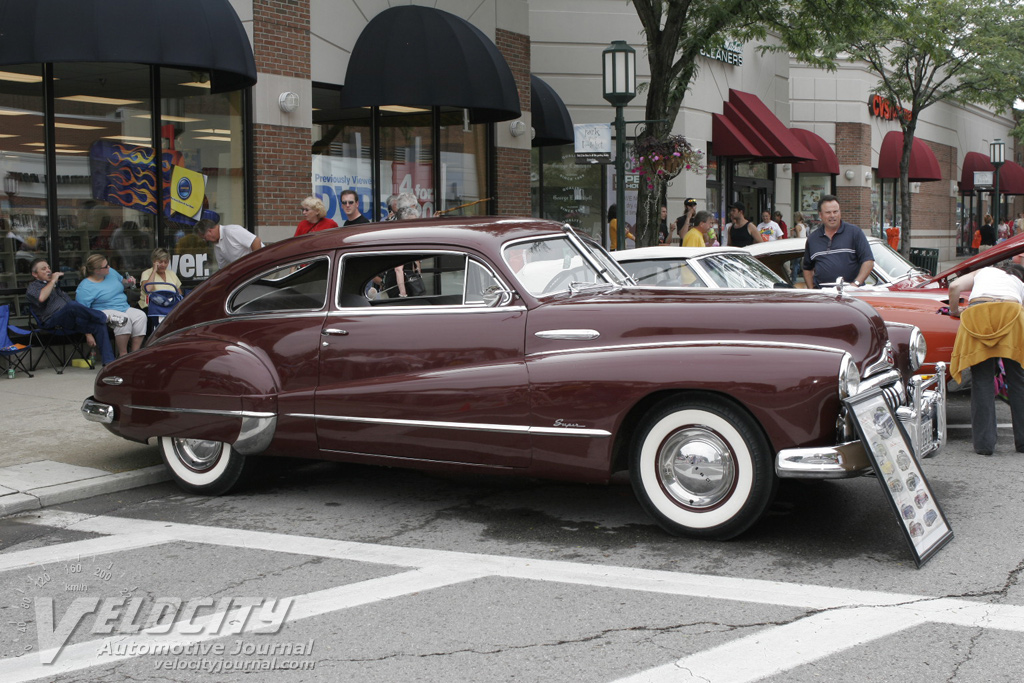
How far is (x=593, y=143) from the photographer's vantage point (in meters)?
13.0

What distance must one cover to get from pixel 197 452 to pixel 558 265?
2.72 m

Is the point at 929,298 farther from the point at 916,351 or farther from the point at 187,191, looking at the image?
the point at 187,191

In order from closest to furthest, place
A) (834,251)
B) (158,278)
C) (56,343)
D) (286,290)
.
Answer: (286,290) < (834,251) < (56,343) < (158,278)

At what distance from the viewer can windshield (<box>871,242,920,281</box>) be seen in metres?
10.6

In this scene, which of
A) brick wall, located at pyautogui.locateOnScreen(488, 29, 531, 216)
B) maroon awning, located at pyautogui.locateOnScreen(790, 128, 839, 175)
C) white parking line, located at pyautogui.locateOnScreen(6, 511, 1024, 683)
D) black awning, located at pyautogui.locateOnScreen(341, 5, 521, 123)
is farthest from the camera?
maroon awning, located at pyautogui.locateOnScreen(790, 128, 839, 175)

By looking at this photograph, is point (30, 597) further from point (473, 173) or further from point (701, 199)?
point (701, 199)

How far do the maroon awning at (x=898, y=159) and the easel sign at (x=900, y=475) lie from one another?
3293 cm

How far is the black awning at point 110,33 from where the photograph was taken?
10578mm

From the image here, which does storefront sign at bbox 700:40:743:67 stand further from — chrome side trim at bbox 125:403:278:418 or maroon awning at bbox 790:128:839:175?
chrome side trim at bbox 125:403:278:418

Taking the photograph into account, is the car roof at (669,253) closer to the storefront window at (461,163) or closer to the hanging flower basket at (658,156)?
the hanging flower basket at (658,156)

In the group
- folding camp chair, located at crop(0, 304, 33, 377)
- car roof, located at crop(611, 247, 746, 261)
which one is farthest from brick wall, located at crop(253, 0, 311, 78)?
car roof, located at crop(611, 247, 746, 261)

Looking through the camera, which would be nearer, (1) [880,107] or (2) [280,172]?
(2) [280,172]

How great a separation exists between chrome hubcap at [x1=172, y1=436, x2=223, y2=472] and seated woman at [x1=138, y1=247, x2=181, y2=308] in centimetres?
583

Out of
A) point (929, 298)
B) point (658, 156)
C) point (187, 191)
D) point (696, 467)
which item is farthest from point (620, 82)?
point (696, 467)
